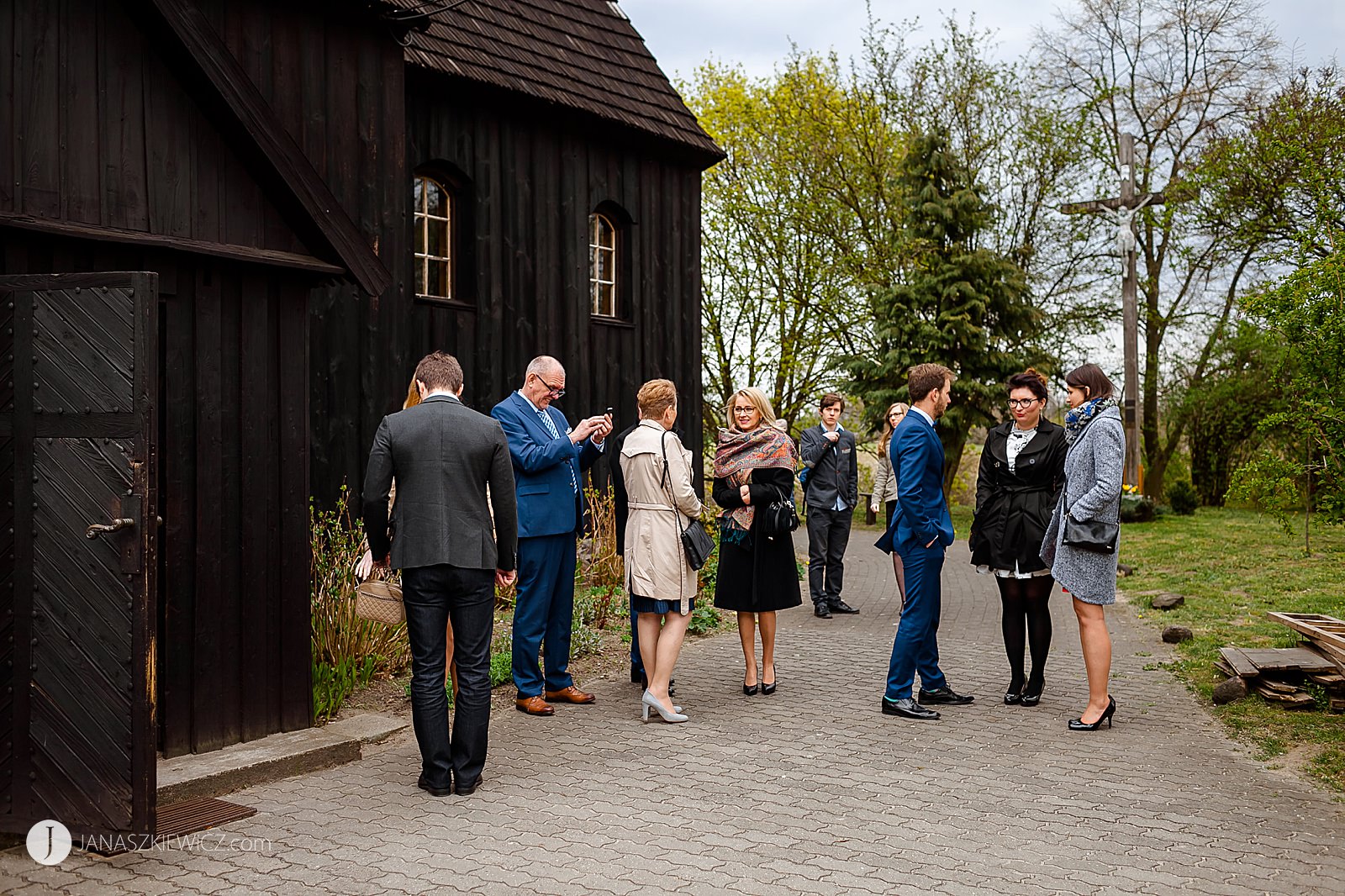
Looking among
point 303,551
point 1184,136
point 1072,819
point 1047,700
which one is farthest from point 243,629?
point 1184,136

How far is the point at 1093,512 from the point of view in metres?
6.61

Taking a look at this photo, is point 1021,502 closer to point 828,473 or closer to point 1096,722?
point 1096,722

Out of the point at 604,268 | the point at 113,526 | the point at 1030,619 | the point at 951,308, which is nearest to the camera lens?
the point at 113,526

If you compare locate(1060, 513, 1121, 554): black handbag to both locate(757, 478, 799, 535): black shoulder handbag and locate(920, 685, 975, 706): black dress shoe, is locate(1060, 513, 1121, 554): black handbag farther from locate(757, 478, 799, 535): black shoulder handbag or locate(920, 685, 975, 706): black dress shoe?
locate(757, 478, 799, 535): black shoulder handbag

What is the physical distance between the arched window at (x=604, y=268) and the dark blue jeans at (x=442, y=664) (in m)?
9.08

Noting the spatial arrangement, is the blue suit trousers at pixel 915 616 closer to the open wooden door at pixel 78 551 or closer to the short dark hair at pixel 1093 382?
the short dark hair at pixel 1093 382

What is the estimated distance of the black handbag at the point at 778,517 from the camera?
23.9 feet

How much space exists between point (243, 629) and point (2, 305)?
211 cm

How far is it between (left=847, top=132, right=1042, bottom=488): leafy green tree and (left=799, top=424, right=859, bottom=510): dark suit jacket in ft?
42.7

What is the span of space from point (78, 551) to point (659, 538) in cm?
323

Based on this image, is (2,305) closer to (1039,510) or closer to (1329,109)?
(1039,510)

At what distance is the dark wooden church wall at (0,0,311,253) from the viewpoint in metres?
5.43

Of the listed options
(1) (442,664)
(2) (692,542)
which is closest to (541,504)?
(2) (692,542)

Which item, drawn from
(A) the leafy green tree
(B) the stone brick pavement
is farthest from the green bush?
(B) the stone brick pavement
